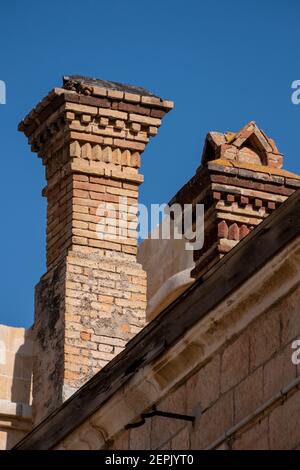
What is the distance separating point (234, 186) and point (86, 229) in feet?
4.46

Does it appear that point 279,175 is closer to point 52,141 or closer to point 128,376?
point 52,141

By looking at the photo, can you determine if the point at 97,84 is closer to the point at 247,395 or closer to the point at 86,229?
the point at 86,229

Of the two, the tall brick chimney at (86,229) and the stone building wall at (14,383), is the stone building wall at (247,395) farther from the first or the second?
the stone building wall at (14,383)

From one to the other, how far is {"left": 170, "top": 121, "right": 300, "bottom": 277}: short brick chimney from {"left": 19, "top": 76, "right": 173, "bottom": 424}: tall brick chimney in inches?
25.5

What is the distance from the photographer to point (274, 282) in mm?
10742

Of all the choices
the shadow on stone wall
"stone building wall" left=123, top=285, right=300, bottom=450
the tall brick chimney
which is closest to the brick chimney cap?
the tall brick chimney

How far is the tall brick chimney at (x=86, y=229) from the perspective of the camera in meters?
17.7

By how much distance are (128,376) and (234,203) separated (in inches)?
250

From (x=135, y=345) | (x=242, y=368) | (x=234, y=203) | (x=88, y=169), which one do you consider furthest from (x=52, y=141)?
(x=242, y=368)

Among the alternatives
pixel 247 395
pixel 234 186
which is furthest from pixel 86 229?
pixel 247 395

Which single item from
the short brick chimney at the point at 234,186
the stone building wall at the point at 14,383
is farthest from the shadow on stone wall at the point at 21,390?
the short brick chimney at the point at 234,186

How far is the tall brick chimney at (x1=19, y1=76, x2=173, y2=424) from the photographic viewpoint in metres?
17.7

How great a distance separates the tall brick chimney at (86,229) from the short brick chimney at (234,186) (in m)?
0.65
